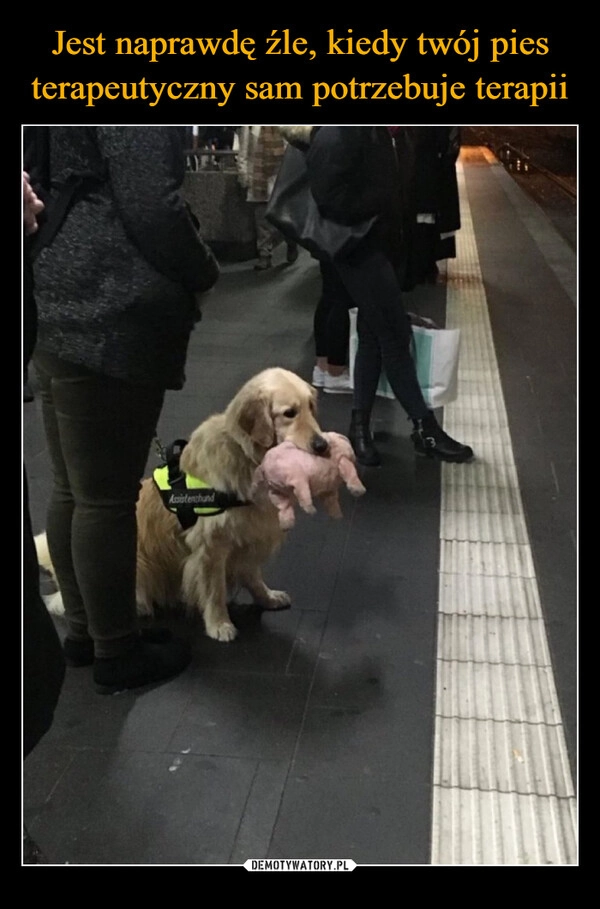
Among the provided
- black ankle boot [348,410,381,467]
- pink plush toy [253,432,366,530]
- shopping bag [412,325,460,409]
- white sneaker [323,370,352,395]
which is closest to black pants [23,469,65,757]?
pink plush toy [253,432,366,530]

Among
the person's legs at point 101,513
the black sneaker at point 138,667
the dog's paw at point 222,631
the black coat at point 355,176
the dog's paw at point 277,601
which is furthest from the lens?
the black coat at point 355,176

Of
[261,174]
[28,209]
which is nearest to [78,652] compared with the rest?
[28,209]

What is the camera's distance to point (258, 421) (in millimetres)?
2297

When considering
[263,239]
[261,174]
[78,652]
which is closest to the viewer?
[78,652]

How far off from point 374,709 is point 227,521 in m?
0.70

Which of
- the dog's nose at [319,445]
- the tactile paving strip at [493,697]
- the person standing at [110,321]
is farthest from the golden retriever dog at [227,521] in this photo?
the tactile paving strip at [493,697]

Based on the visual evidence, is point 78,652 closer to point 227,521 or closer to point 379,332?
point 227,521

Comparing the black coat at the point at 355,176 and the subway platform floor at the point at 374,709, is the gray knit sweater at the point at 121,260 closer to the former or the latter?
the subway platform floor at the point at 374,709

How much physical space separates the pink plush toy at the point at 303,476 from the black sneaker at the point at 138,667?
0.55 meters

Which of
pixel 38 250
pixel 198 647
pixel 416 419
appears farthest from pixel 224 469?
pixel 416 419

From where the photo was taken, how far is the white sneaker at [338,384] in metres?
4.66

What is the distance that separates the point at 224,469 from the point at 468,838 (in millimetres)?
1170
